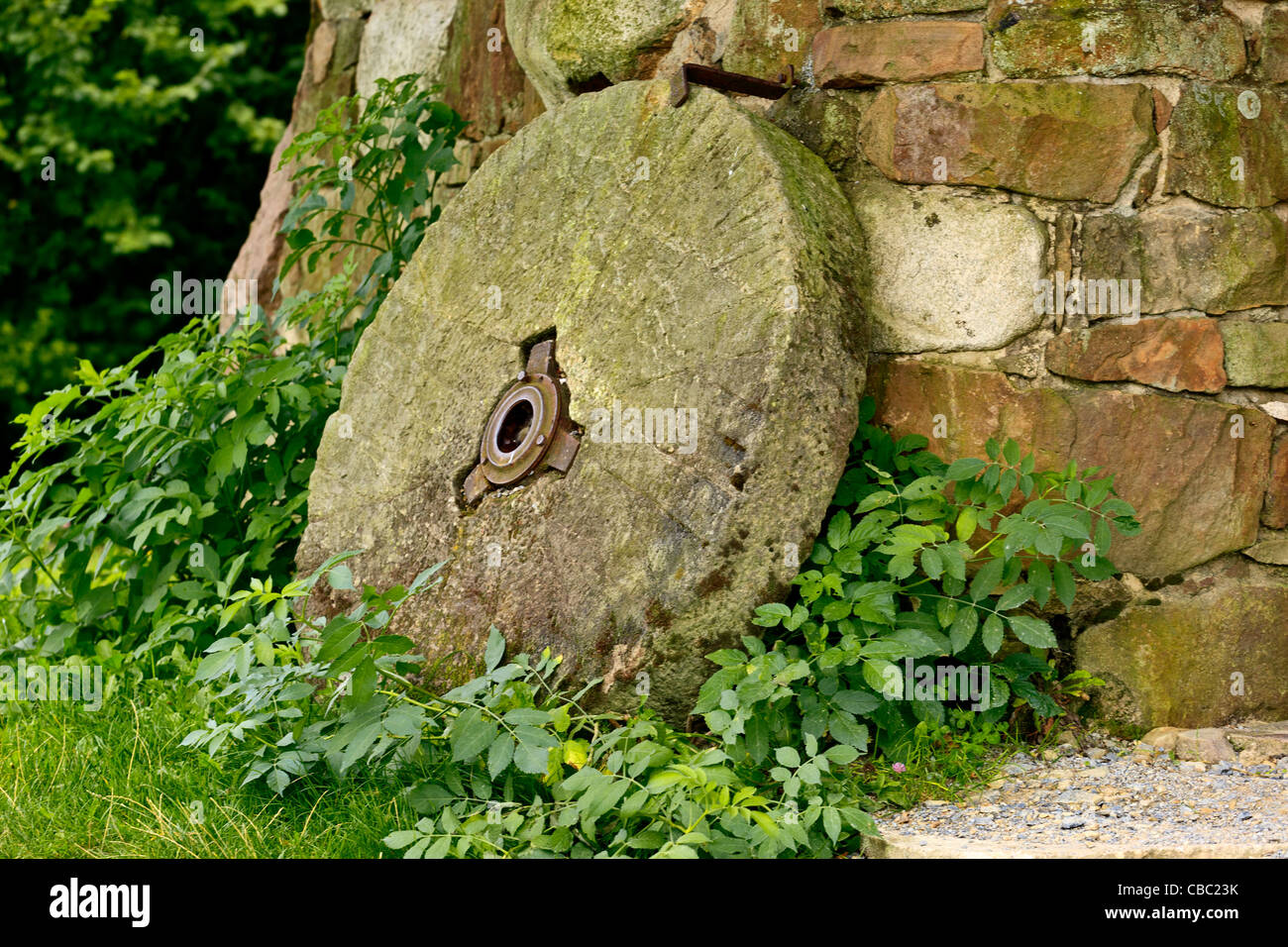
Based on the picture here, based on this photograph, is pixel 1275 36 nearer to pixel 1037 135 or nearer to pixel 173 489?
pixel 1037 135

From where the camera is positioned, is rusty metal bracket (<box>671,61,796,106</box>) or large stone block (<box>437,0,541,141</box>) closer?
rusty metal bracket (<box>671,61,796,106</box>)

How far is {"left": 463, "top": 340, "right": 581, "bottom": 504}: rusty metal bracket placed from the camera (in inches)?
90.2

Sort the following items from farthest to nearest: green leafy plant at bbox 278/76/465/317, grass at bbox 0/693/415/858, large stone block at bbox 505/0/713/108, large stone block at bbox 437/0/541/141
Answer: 1. large stone block at bbox 437/0/541/141
2. green leafy plant at bbox 278/76/465/317
3. large stone block at bbox 505/0/713/108
4. grass at bbox 0/693/415/858

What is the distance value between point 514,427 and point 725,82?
0.78 m

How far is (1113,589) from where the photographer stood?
225cm

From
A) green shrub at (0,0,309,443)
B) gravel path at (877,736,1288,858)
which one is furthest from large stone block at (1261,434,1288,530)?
green shrub at (0,0,309,443)

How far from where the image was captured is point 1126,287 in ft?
7.37

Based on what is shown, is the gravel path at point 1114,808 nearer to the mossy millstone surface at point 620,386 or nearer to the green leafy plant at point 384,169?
the mossy millstone surface at point 620,386

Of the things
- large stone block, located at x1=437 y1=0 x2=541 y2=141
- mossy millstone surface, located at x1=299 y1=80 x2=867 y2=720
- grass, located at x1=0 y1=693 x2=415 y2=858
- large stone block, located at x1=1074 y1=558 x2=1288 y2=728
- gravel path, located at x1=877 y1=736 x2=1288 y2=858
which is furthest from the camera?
large stone block, located at x1=437 y1=0 x2=541 y2=141

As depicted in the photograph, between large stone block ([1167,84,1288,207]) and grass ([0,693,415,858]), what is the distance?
1.76 metres

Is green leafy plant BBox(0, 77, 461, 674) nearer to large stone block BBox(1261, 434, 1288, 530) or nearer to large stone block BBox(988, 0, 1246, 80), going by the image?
large stone block BBox(988, 0, 1246, 80)

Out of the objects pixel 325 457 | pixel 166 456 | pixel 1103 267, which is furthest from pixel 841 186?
pixel 166 456

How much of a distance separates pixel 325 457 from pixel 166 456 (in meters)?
0.56

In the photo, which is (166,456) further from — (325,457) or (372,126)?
(372,126)
